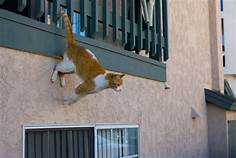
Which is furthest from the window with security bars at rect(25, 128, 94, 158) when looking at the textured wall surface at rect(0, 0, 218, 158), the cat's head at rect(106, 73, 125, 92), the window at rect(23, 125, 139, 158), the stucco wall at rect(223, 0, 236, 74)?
the stucco wall at rect(223, 0, 236, 74)

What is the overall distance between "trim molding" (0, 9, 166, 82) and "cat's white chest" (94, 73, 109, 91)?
634 mm

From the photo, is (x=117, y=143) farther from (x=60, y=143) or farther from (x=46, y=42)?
(x=46, y=42)

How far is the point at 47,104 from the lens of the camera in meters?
6.20

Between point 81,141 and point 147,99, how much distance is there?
2.84 meters

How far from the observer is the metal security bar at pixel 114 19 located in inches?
255

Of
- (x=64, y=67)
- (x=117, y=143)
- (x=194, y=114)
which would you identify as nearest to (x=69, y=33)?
(x=64, y=67)

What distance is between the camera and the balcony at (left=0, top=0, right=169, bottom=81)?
229 inches

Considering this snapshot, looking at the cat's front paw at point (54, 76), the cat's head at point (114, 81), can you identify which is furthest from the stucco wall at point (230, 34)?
the cat's front paw at point (54, 76)

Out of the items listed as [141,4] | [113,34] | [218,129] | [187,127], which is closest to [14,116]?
[113,34]

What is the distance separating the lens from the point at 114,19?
812 cm

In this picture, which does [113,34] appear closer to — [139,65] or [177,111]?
[139,65]

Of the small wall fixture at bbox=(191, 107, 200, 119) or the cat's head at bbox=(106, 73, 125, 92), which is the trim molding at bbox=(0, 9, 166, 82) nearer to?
the cat's head at bbox=(106, 73, 125, 92)

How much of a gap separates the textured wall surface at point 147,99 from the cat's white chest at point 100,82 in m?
0.50

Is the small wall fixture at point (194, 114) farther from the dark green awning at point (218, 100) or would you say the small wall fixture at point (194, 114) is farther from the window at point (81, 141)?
the window at point (81, 141)
